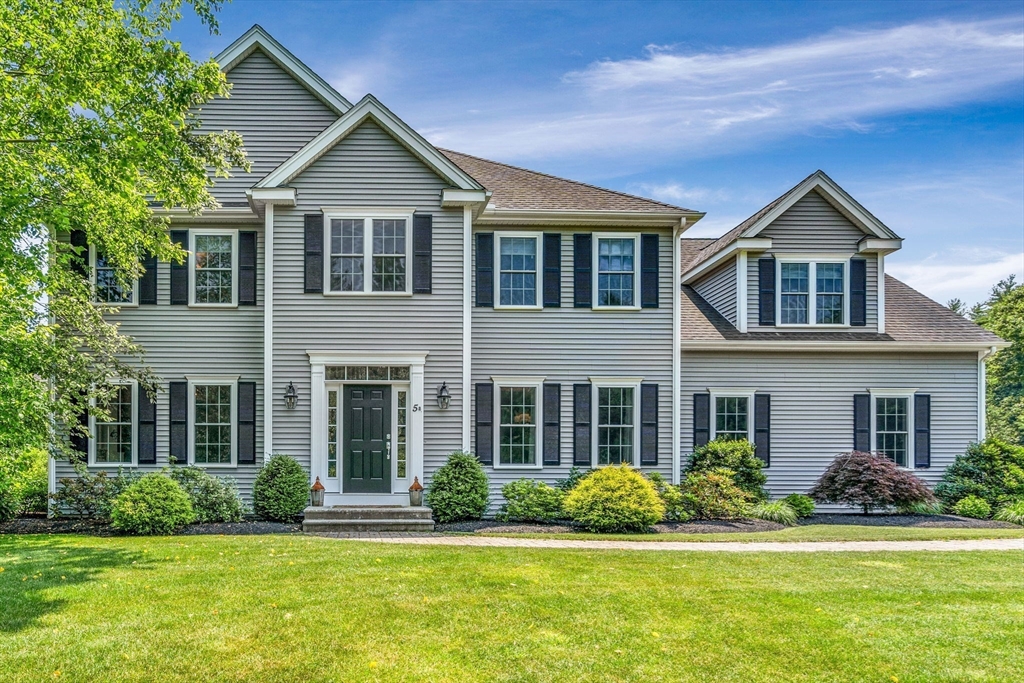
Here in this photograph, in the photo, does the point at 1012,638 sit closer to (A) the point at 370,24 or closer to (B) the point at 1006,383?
(A) the point at 370,24

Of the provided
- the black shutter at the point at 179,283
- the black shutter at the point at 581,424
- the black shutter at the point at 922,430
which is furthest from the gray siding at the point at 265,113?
the black shutter at the point at 922,430

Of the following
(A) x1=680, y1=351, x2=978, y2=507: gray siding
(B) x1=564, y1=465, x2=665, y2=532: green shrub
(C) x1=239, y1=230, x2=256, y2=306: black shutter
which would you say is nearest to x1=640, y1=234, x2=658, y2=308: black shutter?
(A) x1=680, y1=351, x2=978, y2=507: gray siding

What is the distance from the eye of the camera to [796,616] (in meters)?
6.98

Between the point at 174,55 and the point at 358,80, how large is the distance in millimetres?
5806

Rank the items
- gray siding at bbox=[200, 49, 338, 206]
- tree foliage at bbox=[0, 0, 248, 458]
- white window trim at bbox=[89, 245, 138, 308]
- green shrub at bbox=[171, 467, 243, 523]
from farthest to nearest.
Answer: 1. gray siding at bbox=[200, 49, 338, 206]
2. white window trim at bbox=[89, 245, 138, 308]
3. green shrub at bbox=[171, 467, 243, 523]
4. tree foliage at bbox=[0, 0, 248, 458]

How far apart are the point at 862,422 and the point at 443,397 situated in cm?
935

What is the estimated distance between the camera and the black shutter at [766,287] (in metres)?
16.1

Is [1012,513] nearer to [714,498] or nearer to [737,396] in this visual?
[737,396]

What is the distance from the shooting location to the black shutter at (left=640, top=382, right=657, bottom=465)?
1457 cm

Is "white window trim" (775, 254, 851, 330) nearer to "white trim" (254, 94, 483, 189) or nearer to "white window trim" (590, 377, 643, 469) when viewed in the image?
"white window trim" (590, 377, 643, 469)

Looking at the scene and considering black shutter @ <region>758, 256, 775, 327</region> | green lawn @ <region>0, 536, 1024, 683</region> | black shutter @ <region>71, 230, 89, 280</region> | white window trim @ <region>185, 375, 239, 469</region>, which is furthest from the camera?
black shutter @ <region>758, 256, 775, 327</region>

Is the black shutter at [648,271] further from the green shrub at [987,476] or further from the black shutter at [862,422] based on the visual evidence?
the green shrub at [987,476]

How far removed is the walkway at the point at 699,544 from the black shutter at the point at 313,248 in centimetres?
467

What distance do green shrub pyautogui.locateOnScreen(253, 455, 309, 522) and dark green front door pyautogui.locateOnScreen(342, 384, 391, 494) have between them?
3.41 feet
